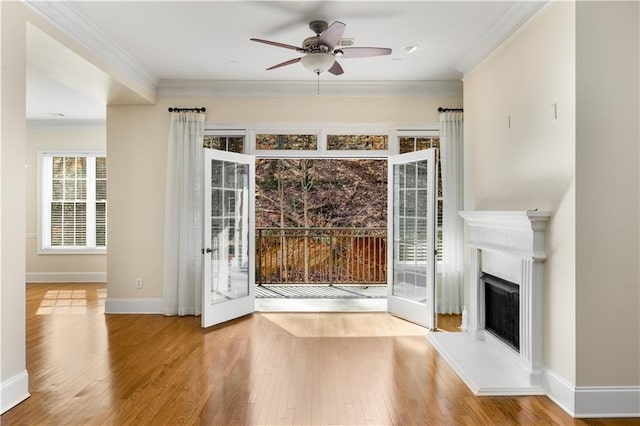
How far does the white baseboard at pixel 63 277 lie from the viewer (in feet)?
26.3

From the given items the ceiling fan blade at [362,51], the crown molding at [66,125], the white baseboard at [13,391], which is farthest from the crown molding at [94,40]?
the crown molding at [66,125]

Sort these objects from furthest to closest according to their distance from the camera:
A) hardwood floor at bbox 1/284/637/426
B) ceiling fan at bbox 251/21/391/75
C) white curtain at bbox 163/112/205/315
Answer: white curtain at bbox 163/112/205/315 → ceiling fan at bbox 251/21/391/75 → hardwood floor at bbox 1/284/637/426

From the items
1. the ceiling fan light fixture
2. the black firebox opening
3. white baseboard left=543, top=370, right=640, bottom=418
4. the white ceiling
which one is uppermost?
the white ceiling

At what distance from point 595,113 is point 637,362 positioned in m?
1.72

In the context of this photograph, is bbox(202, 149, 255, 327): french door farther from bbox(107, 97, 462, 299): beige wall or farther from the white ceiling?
the white ceiling

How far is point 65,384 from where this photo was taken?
3.32 m

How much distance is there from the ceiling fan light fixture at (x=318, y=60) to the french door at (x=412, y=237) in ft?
6.05

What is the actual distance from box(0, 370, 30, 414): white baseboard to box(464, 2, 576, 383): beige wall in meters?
3.86

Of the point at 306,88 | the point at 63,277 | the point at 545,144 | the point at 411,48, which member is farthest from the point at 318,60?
the point at 63,277

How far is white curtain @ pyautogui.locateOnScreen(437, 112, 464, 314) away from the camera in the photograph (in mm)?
5551

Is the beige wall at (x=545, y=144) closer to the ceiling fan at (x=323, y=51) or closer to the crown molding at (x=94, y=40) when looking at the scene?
the ceiling fan at (x=323, y=51)

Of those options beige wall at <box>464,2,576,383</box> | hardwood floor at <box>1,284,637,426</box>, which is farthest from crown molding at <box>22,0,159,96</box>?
beige wall at <box>464,2,576,383</box>

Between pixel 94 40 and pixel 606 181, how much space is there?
4462 millimetres

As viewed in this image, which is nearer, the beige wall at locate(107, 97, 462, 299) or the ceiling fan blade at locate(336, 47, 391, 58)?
the ceiling fan blade at locate(336, 47, 391, 58)
